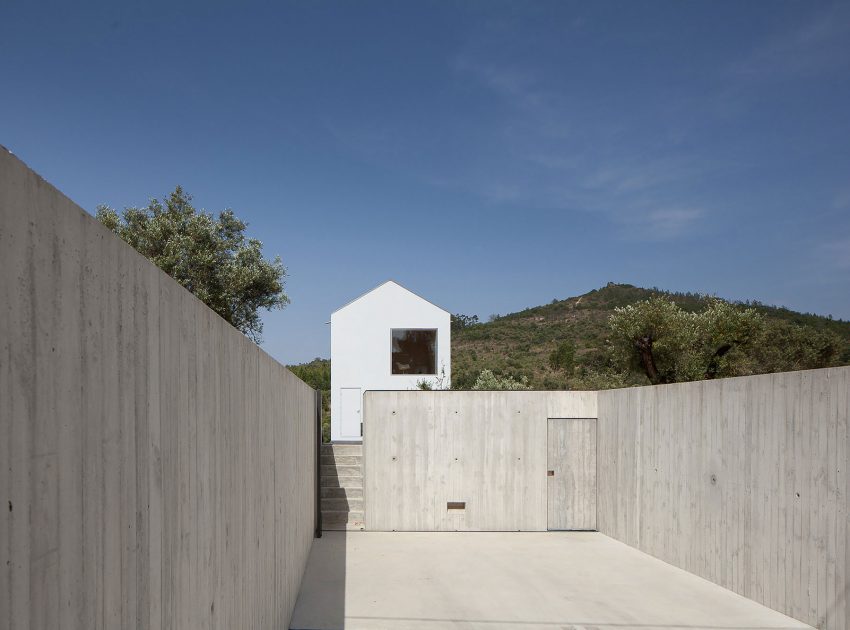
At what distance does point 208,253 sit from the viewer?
571 inches

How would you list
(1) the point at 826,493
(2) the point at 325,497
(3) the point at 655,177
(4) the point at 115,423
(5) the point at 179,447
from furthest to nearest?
(3) the point at 655,177 → (2) the point at 325,497 → (1) the point at 826,493 → (5) the point at 179,447 → (4) the point at 115,423

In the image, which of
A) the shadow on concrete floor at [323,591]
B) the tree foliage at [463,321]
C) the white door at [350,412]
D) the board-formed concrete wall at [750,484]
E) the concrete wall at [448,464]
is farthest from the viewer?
the tree foliage at [463,321]

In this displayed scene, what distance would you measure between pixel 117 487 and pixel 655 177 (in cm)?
2045

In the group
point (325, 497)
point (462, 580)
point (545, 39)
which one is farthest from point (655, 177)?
point (462, 580)

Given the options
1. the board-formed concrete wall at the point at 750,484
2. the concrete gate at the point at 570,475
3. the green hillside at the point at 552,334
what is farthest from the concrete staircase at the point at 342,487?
the green hillside at the point at 552,334

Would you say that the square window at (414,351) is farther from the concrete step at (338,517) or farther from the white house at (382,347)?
the concrete step at (338,517)

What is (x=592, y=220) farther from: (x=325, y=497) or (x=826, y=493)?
(x=826, y=493)

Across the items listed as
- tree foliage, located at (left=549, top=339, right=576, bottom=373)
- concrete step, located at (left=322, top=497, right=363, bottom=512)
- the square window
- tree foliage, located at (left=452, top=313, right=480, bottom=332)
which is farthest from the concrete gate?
tree foliage, located at (left=452, top=313, right=480, bottom=332)

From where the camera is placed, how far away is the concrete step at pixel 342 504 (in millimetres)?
9422

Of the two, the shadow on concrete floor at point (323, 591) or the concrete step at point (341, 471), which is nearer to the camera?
the shadow on concrete floor at point (323, 591)

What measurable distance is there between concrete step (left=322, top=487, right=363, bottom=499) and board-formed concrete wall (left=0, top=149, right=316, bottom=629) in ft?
23.2

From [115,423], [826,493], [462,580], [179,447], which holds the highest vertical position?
[115,423]

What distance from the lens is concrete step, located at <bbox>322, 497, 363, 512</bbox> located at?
9422mm

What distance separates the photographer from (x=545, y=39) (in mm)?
12586
